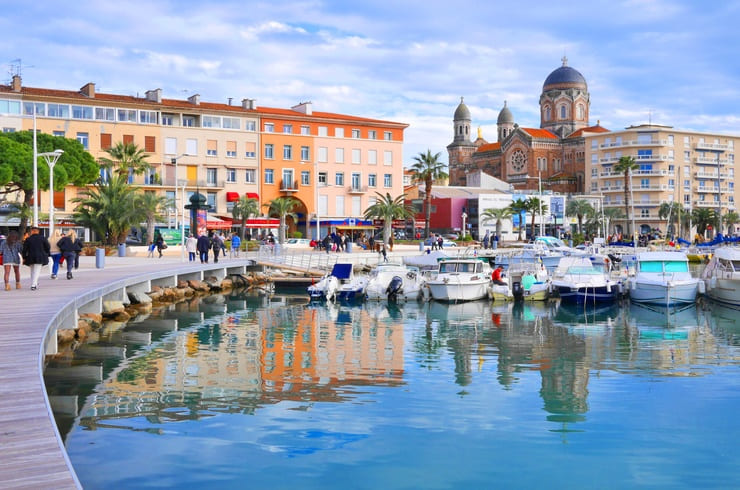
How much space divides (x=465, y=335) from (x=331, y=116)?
57.6m

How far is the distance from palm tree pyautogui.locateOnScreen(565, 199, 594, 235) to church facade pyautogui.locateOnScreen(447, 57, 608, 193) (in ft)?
42.2

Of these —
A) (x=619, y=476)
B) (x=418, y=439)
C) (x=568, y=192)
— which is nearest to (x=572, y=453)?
(x=619, y=476)

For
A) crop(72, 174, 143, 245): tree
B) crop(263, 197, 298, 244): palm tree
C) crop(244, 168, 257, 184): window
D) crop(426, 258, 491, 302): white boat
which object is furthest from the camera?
crop(244, 168, 257, 184): window

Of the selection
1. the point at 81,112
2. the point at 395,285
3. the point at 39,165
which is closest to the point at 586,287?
the point at 395,285

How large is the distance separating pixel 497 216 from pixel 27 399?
78126 mm

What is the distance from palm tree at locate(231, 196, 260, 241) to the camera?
68062mm

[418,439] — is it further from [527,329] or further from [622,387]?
[527,329]

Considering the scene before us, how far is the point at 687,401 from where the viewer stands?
1505 centimetres

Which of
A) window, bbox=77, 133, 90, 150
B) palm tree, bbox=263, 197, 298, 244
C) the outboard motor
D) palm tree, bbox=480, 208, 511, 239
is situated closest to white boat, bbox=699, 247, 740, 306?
the outboard motor

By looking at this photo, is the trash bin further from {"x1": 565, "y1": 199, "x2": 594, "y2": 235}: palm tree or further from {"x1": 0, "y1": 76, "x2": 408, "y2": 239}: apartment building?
{"x1": 565, "y1": 199, "x2": 594, "y2": 235}: palm tree

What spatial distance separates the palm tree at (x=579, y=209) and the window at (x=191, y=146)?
52.0 metres

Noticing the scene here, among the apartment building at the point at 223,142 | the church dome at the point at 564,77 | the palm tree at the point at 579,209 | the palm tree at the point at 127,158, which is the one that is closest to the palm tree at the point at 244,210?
the apartment building at the point at 223,142

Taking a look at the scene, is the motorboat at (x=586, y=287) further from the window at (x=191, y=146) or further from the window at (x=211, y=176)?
the window at (x=191, y=146)

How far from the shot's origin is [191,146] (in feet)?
239
